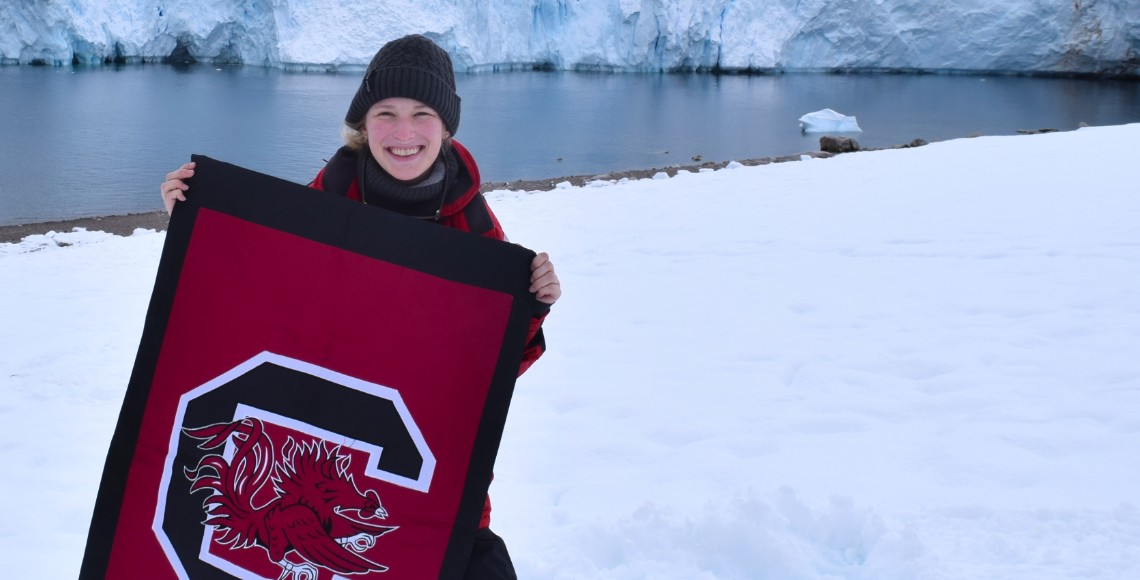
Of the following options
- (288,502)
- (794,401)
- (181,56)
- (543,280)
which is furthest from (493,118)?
(288,502)

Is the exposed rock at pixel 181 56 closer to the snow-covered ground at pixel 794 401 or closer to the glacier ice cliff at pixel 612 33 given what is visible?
the glacier ice cliff at pixel 612 33

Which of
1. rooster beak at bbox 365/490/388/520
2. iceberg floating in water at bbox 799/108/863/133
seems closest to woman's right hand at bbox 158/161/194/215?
rooster beak at bbox 365/490/388/520

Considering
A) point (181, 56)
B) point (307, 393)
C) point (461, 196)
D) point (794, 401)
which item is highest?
point (461, 196)

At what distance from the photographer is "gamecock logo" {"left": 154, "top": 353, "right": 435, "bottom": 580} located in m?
1.35

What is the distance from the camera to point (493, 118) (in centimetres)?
2084

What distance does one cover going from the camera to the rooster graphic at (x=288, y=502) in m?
1.35

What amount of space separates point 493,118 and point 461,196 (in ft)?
65.0

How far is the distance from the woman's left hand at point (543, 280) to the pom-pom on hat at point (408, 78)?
33 cm

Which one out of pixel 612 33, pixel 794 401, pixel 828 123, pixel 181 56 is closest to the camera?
pixel 794 401

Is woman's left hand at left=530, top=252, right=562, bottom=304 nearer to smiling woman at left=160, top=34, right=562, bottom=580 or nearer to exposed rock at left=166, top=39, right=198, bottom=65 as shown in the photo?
smiling woman at left=160, top=34, right=562, bottom=580

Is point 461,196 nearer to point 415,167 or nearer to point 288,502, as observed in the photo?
point 415,167

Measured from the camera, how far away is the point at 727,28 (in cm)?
3072

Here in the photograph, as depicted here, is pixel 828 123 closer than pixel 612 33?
Yes

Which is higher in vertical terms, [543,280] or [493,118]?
[543,280]
